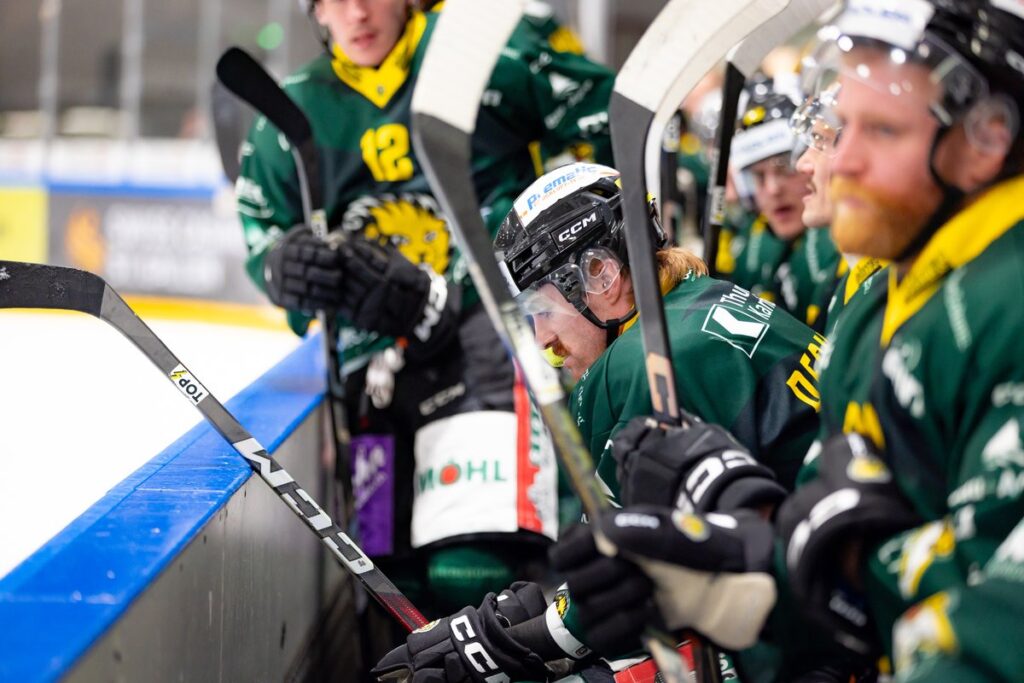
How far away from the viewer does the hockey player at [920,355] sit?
0.88m

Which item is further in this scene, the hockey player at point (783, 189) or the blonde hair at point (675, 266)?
the hockey player at point (783, 189)

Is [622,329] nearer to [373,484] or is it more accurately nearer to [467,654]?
[467,654]

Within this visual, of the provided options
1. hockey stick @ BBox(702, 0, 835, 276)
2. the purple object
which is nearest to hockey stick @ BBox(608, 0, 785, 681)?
hockey stick @ BBox(702, 0, 835, 276)

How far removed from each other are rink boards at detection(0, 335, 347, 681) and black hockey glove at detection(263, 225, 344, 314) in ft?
0.64

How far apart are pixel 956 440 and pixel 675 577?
242 mm

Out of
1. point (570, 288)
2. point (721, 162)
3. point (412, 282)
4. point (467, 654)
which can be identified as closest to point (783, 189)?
point (721, 162)

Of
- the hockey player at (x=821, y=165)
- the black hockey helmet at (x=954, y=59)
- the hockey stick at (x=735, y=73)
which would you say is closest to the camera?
the black hockey helmet at (x=954, y=59)

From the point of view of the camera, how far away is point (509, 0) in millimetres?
1100

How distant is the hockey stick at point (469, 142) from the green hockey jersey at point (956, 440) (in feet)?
0.86

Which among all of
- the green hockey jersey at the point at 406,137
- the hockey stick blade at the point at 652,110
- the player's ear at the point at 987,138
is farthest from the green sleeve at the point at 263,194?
the player's ear at the point at 987,138

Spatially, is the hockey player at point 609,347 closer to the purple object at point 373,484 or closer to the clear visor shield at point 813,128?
the clear visor shield at point 813,128

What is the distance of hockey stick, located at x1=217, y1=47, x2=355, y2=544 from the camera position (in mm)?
2238

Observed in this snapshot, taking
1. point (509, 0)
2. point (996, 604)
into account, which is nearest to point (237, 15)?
point (509, 0)

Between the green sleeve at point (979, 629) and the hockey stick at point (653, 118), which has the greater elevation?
the hockey stick at point (653, 118)
